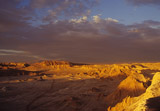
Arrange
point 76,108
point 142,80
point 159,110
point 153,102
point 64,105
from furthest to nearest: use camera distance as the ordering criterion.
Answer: point 142,80
point 64,105
point 76,108
point 153,102
point 159,110

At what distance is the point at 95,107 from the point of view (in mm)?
8039

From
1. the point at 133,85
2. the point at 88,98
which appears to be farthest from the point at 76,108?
the point at 133,85

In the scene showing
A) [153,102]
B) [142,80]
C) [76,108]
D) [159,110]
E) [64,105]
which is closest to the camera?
[159,110]

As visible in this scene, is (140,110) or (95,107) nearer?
(140,110)

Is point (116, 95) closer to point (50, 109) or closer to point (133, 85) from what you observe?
point (133, 85)

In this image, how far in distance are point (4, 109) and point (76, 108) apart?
4.11 meters

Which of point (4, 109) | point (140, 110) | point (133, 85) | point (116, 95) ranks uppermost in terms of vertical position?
point (140, 110)

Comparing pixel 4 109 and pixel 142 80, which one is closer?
pixel 4 109

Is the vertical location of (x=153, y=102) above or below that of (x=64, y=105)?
above

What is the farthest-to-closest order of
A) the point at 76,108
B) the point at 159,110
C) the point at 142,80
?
the point at 142,80, the point at 76,108, the point at 159,110

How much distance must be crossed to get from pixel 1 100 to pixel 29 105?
8.29ft

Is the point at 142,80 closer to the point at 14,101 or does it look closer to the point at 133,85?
the point at 133,85

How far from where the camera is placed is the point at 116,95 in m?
8.82

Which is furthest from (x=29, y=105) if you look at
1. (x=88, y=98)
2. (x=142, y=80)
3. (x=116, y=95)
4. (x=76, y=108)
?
(x=142, y=80)
